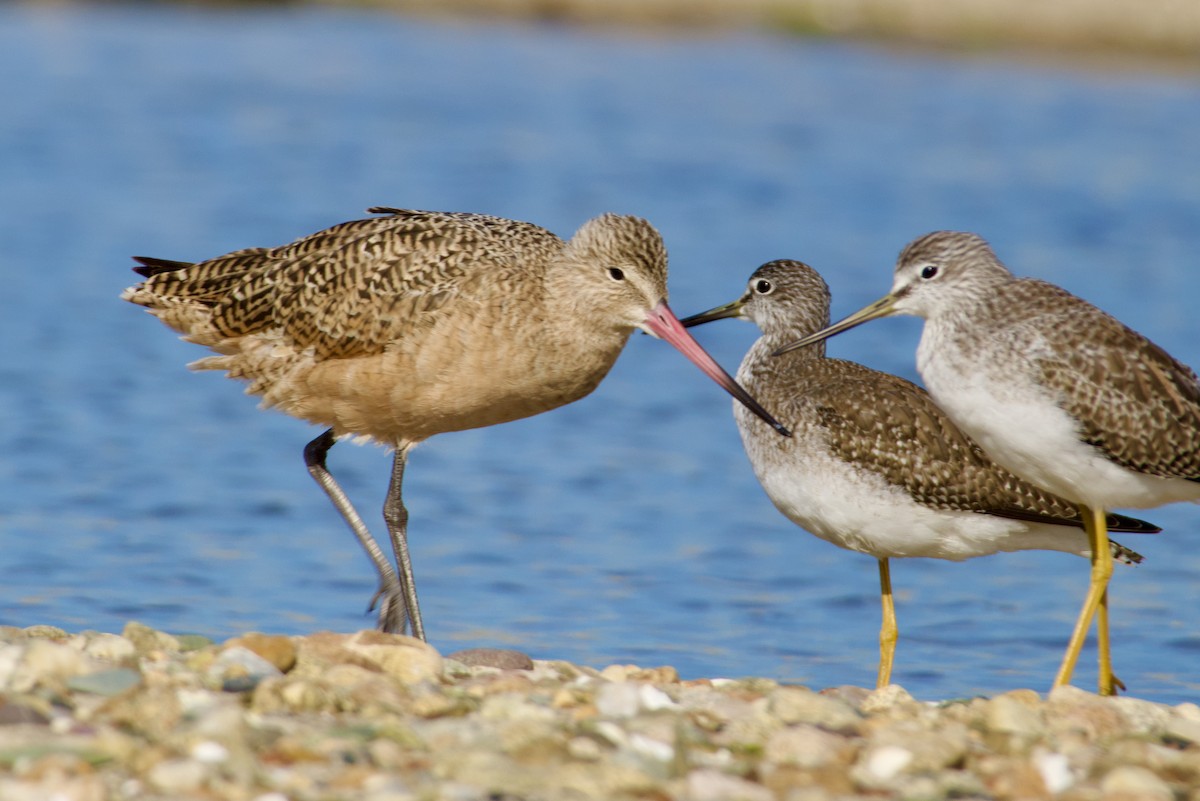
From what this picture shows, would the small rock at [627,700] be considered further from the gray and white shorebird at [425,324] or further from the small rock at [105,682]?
the gray and white shorebird at [425,324]

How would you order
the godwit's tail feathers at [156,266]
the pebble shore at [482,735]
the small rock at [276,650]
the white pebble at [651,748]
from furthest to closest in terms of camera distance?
the godwit's tail feathers at [156,266] → the small rock at [276,650] → the white pebble at [651,748] → the pebble shore at [482,735]

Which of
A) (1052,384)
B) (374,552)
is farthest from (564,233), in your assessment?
(1052,384)

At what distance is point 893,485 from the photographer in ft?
22.8

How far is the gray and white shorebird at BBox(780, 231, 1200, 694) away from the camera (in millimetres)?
6148

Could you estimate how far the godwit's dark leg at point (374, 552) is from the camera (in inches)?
Result: 289

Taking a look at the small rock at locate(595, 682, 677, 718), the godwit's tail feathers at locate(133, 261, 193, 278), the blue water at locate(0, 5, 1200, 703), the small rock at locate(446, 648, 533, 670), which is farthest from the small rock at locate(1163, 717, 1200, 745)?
the godwit's tail feathers at locate(133, 261, 193, 278)

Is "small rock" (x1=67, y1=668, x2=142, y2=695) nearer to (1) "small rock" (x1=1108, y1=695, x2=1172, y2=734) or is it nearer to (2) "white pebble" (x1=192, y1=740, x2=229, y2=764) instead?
(2) "white pebble" (x1=192, y1=740, x2=229, y2=764)

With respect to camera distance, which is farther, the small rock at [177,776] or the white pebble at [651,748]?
the white pebble at [651,748]

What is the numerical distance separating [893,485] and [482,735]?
2613 mm

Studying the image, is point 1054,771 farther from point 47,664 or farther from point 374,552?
point 374,552

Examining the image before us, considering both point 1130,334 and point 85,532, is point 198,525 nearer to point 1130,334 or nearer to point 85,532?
point 85,532

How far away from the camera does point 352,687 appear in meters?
5.27

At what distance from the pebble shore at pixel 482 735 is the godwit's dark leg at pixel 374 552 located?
4.59 feet

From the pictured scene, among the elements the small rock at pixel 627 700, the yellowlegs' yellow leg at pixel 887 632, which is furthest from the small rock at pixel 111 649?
the yellowlegs' yellow leg at pixel 887 632
